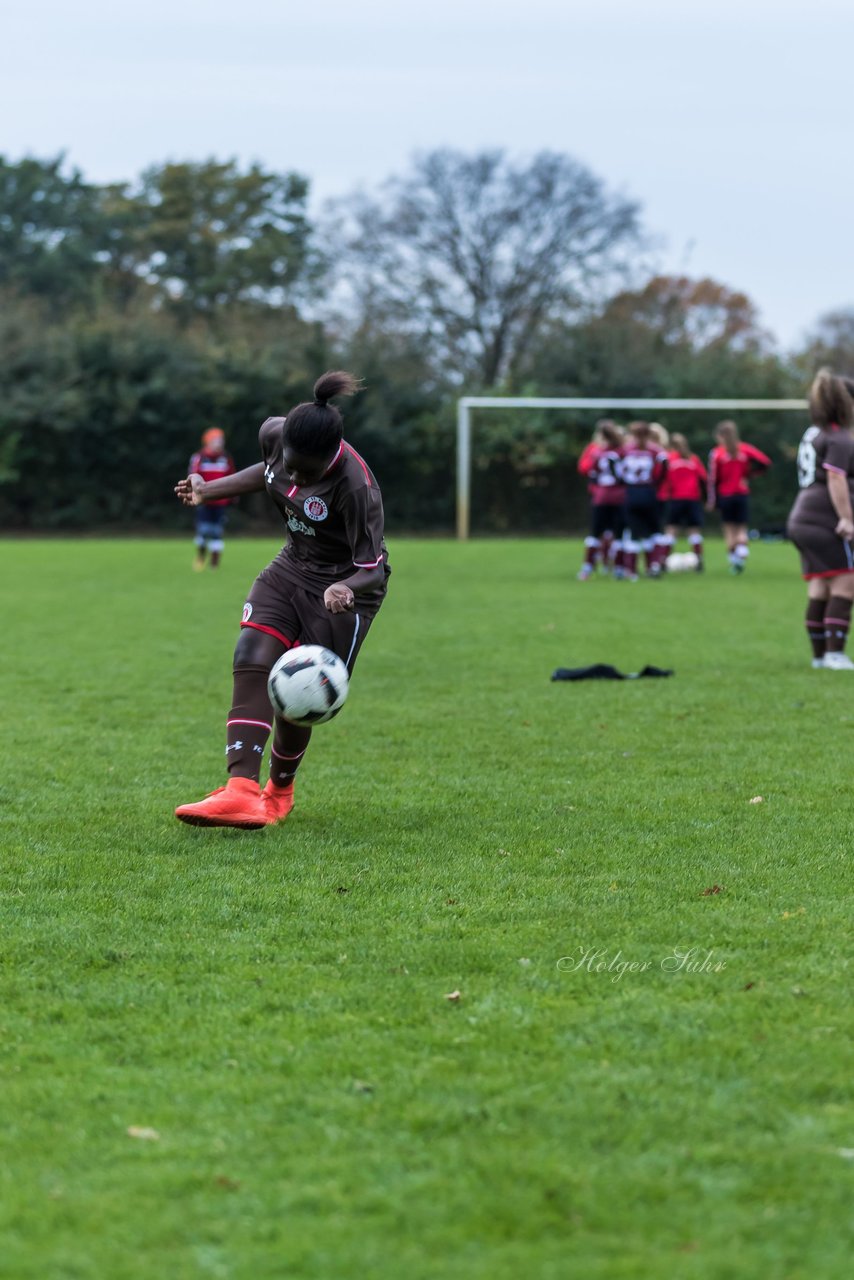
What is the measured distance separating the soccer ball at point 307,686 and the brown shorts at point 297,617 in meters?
0.29

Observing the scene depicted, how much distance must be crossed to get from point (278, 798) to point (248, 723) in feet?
1.52

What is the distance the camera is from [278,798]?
6254 mm

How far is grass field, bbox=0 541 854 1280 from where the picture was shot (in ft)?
8.96

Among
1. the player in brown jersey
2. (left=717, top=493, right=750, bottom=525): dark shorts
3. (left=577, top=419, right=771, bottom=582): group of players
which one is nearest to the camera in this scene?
the player in brown jersey

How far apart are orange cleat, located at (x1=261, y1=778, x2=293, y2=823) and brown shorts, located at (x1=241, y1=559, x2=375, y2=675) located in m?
0.61

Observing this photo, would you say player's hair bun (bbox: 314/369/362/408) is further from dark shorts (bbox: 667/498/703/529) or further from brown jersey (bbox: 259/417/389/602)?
dark shorts (bbox: 667/498/703/529)

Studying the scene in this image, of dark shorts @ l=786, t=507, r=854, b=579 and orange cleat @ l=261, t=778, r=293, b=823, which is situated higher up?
dark shorts @ l=786, t=507, r=854, b=579

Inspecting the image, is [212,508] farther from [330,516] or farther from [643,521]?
[330,516]

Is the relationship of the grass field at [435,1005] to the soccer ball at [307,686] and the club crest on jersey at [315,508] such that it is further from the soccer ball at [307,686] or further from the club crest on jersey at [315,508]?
the club crest on jersey at [315,508]

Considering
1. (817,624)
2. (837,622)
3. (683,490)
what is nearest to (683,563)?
(683,490)

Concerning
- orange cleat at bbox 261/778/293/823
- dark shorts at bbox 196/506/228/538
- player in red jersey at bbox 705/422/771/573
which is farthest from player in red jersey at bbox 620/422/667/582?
orange cleat at bbox 261/778/293/823

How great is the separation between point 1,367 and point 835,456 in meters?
28.5

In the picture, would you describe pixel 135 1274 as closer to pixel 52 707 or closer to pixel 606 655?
pixel 52 707

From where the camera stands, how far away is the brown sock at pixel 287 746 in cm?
611
